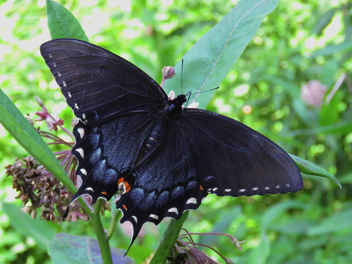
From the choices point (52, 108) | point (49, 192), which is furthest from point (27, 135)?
point (52, 108)

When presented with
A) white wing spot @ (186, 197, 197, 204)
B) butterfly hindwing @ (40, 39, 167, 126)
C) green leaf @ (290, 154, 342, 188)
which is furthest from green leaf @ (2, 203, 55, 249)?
green leaf @ (290, 154, 342, 188)

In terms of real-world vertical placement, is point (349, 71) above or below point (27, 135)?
above

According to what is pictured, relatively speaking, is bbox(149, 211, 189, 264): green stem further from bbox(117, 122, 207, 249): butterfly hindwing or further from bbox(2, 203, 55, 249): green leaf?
bbox(2, 203, 55, 249): green leaf

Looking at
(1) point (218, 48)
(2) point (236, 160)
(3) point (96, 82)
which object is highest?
(1) point (218, 48)

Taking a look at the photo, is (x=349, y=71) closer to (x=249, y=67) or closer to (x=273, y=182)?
(x=249, y=67)

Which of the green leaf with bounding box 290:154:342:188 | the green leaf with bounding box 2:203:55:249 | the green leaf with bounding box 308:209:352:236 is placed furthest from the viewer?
the green leaf with bounding box 308:209:352:236

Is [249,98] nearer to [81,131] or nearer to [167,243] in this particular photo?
[81,131]

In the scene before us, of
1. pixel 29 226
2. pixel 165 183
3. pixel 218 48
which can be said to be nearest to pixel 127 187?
pixel 165 183
